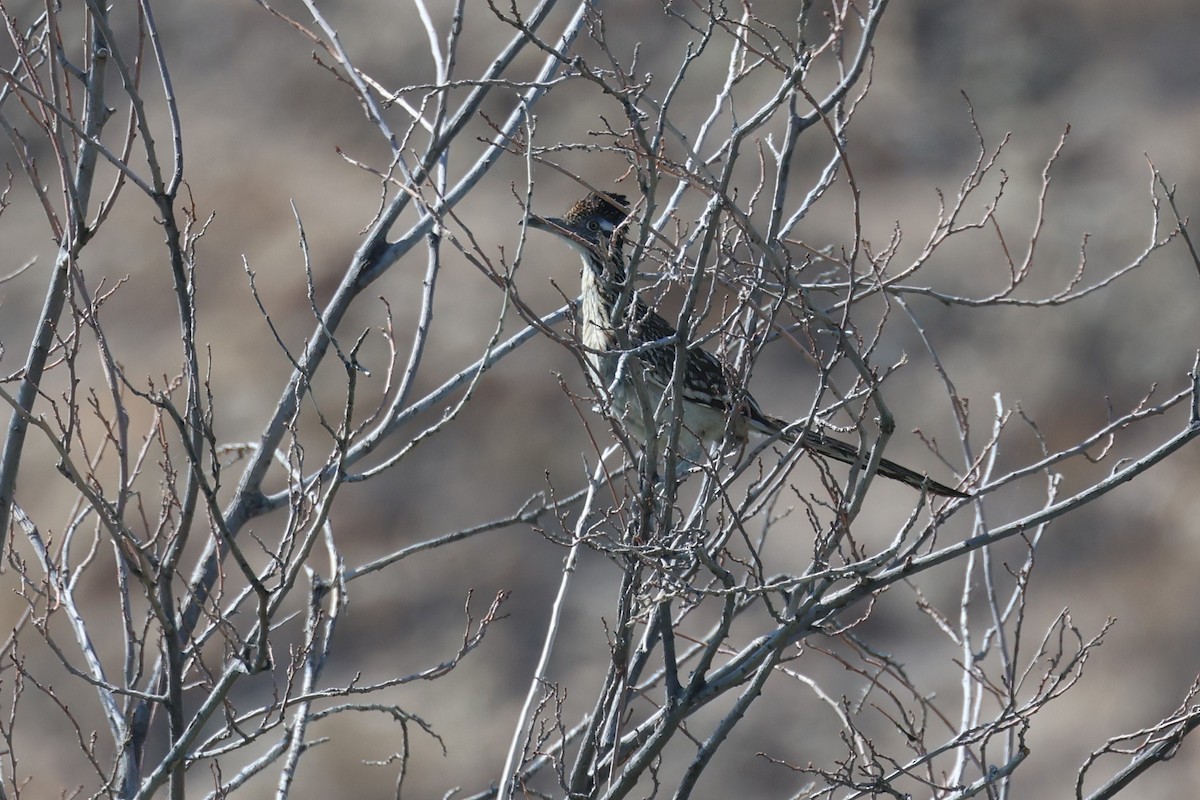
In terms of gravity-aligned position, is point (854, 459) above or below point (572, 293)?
below

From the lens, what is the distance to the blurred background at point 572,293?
45.5 feet

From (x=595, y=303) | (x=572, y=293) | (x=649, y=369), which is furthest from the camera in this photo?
(x=572, y=293)

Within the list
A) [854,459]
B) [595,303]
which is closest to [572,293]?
[595,303]

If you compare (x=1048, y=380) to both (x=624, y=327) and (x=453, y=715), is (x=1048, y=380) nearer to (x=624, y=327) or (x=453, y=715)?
(x=453, y=715)

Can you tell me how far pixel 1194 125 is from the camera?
16.6 m

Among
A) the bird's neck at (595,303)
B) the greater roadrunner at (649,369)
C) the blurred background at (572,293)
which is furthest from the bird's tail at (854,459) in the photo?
the blurred background at (572,293)

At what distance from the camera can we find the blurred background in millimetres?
13883

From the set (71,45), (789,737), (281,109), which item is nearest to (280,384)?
(281,109)

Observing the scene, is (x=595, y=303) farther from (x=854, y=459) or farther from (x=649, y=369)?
(x=854, y=459)

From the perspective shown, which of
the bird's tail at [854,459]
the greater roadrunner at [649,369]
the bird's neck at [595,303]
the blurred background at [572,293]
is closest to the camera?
the bird's tail at [854,459]

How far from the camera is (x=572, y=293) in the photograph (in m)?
13.9

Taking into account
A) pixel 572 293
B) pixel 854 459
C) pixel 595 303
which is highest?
pixel 572 293

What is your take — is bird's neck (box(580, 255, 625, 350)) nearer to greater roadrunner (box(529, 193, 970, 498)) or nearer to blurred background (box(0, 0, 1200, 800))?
greater roadrunner (box(529, 193, 970, 498))

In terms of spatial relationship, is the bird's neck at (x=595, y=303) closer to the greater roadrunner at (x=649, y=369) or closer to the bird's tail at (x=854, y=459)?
the greater roadrunner at (x=649, y=369)
